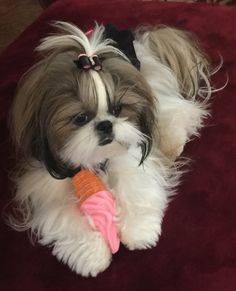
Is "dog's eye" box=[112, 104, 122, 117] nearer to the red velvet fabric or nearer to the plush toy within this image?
the plush toy

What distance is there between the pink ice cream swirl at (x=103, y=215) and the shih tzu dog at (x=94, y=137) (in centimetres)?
2

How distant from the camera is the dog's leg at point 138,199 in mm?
1336

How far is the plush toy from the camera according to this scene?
1339 mm

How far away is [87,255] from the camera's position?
131 centimetres

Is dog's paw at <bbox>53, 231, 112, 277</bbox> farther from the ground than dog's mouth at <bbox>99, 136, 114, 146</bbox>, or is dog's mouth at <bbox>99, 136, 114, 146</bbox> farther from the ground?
dog's mouth at <bbox>99, 136, 114, 146</bbox>

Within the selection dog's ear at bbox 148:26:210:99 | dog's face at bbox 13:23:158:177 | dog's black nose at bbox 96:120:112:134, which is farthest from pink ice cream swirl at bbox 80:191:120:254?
dog's ear at bbox 148:26:210:99

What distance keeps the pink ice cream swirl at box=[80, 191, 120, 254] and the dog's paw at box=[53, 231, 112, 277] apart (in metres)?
0.02

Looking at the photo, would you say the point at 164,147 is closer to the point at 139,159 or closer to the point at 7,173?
the point at 139,159

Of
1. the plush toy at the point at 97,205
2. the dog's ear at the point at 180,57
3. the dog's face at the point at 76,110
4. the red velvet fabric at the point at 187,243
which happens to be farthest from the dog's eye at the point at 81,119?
the dog's ear at the point at 180,57

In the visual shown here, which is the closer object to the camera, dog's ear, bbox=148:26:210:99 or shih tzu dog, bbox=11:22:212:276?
shih tzu dog, bbox=11:22:212:276

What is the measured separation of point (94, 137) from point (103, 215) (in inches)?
9.1

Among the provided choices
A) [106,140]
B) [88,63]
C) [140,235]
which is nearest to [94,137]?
[106,140]

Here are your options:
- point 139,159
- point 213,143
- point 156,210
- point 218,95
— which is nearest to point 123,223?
point 156,210

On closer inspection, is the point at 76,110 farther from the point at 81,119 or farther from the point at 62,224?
the point at 62,224
